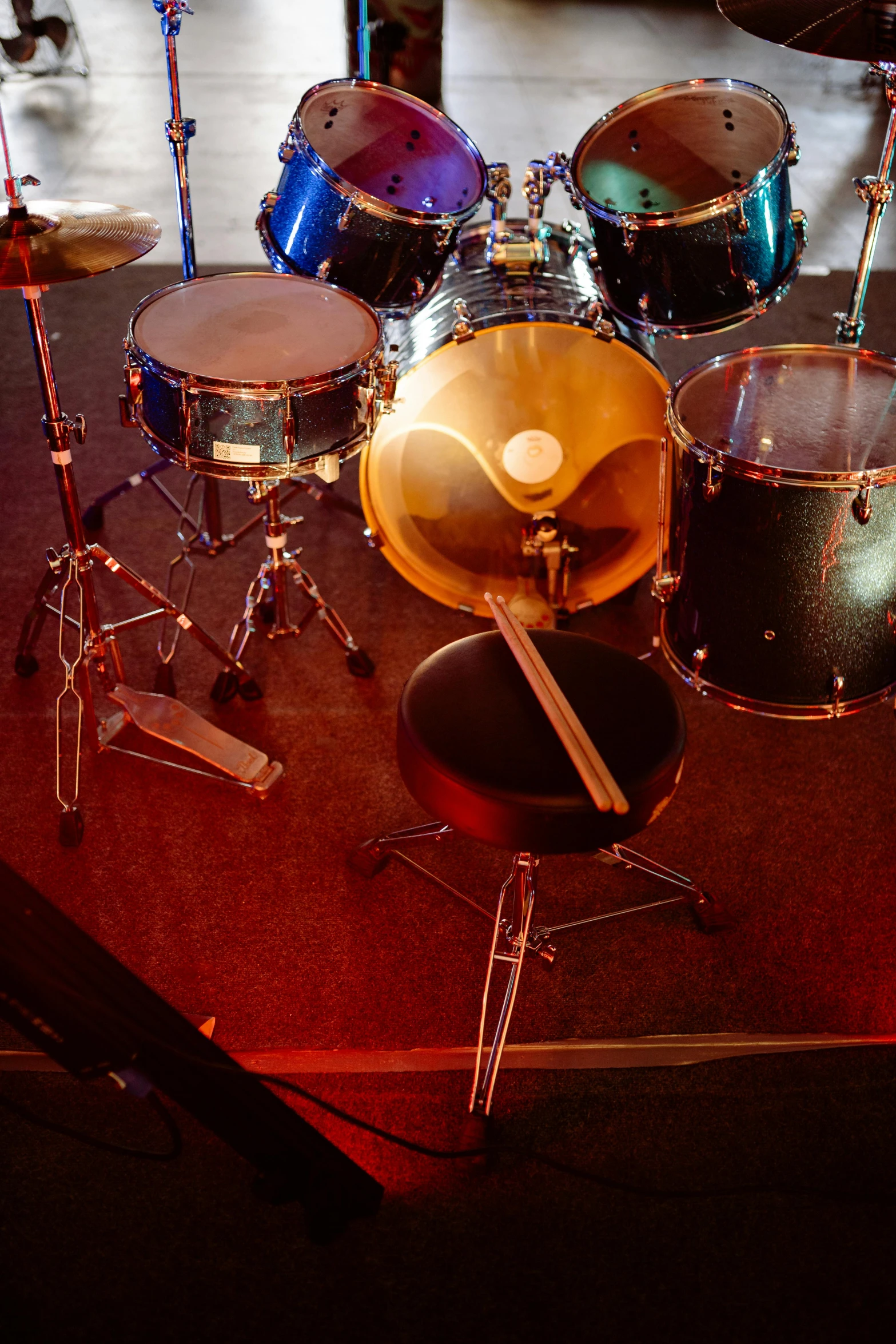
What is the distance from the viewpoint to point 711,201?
6.95ft

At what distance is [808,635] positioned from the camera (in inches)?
78.3

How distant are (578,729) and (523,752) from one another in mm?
83

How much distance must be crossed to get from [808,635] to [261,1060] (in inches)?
47.8

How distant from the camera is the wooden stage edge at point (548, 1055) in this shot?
5.72ft

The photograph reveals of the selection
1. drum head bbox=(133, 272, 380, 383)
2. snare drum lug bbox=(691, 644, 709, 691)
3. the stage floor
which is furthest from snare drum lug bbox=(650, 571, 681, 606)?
drum head bbox=(133, 272, 380, 383)

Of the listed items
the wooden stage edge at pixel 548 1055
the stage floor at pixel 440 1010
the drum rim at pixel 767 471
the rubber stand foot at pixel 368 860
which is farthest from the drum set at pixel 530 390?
the wooden stage edge at pixel 548 1055

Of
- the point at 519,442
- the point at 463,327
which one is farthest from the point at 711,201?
the point at 519,442

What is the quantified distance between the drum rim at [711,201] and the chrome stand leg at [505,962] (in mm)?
1289

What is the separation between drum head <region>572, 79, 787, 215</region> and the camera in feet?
7.30

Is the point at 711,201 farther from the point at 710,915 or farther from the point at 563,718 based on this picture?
the point at 710,915

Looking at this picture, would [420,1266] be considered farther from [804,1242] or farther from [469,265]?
[469,265]

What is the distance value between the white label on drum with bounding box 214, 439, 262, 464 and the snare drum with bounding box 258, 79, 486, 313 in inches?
22.9

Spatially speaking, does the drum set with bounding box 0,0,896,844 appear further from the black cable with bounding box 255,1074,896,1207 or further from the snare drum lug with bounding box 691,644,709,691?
the black cable with bounding box 255,1074,896,1207

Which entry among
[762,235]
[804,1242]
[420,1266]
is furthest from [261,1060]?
[762,235]
